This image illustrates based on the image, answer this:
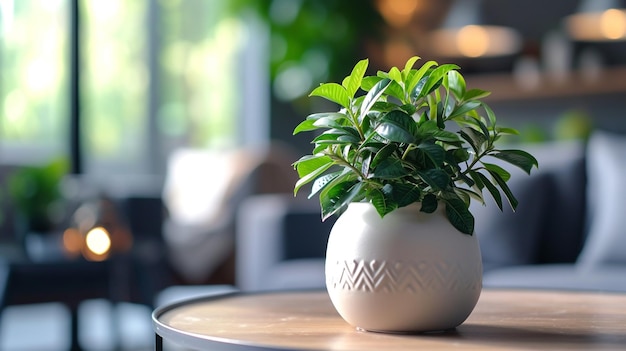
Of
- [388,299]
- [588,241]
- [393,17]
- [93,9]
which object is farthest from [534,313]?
[93,9]

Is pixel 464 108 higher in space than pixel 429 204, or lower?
higher

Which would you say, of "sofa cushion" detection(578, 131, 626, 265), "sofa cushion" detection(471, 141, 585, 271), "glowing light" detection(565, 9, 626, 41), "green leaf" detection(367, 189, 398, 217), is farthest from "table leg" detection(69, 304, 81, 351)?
"glowing light" detection(565, 9, 626, 41)

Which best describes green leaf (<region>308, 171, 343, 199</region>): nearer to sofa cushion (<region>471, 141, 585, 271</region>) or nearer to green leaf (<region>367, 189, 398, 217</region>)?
green leaf (<region>367, 189, 398, 217</region>)

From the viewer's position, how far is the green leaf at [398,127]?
3.68 ft

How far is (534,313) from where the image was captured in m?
1.39

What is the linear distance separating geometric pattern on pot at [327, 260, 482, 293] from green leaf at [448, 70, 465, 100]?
8.8 inches

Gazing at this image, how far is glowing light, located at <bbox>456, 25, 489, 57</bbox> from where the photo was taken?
17.1 feet

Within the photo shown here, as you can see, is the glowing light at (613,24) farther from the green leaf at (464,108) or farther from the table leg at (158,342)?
the table leg at (158,342)

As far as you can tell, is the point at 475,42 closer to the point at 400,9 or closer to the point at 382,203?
the point at 400,9

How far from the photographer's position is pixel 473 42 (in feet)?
17.3

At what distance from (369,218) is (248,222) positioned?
2.26 meters

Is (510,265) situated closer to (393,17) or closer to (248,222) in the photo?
(248,222)

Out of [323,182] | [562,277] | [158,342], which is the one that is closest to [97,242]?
[562,277]

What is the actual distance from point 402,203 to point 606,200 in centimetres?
183
